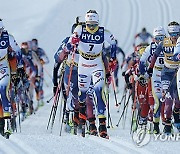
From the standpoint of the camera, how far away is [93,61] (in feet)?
36.4

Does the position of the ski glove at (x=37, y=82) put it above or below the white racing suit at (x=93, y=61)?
below

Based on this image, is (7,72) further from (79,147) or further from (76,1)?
(76,1)

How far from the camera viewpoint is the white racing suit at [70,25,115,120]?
1091 centimetres

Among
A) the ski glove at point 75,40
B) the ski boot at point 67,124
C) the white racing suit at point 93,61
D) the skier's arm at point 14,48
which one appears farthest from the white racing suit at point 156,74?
the skier's arm at point 14,48

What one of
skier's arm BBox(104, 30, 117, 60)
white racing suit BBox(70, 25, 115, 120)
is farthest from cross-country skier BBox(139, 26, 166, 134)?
white racing suit BBox(70, 25, 115, 120)

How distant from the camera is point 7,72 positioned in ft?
35.1

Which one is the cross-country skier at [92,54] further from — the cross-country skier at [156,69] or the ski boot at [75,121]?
the cross-country skier at [156,69]

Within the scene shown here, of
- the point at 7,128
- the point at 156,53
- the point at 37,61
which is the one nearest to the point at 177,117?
the point at 156,53

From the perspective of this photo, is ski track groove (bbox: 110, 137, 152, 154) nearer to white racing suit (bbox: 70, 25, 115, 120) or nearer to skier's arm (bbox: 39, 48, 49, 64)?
white racing suit (bbox: 70, 25, 115, 120)

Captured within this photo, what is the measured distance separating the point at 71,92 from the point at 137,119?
1716 mm

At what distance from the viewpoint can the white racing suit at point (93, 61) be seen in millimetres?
10906

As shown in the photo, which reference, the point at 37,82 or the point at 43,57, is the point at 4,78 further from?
the point at 43,57

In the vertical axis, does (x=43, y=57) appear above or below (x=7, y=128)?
above

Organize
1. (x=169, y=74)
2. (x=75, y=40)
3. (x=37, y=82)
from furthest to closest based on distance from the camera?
(x=37, y=82) < (x=169, y=74) < (x=75, y=40)
